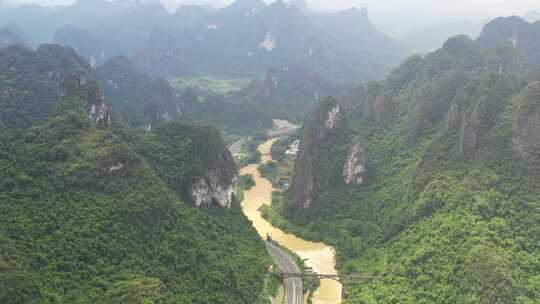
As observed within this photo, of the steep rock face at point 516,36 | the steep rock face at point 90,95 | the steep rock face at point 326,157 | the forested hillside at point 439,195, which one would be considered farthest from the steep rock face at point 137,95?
the steep rock face at point 516,36

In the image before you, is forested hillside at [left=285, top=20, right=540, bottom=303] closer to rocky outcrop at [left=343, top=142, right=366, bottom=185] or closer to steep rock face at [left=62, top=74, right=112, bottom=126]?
rocky outcrop at [left=343, top=142, right=366, bottom=185]

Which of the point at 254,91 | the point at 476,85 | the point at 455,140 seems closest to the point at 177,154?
the point at 455,140

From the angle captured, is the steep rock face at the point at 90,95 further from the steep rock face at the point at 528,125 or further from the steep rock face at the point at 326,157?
the steep rock face at the point at 528,125

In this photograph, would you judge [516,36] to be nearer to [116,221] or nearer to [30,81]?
[30,81]

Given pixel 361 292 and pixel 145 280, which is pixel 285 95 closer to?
pixel 361 292

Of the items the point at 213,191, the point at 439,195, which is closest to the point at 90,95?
the point at 213,191

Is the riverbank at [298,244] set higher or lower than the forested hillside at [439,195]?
lower

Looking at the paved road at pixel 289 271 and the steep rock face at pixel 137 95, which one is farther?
the steep rock face at pixel 137 95

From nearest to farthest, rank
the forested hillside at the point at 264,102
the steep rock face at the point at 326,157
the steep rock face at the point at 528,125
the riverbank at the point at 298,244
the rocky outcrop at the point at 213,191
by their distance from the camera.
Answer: the steep rock face at the point at 528,125 < the riverbank at the point at 298,244 < the rocky outcrop at the point at 213,191 < the steep rock face at the point at 326,157 < the forested hillside at the point at 264,102
